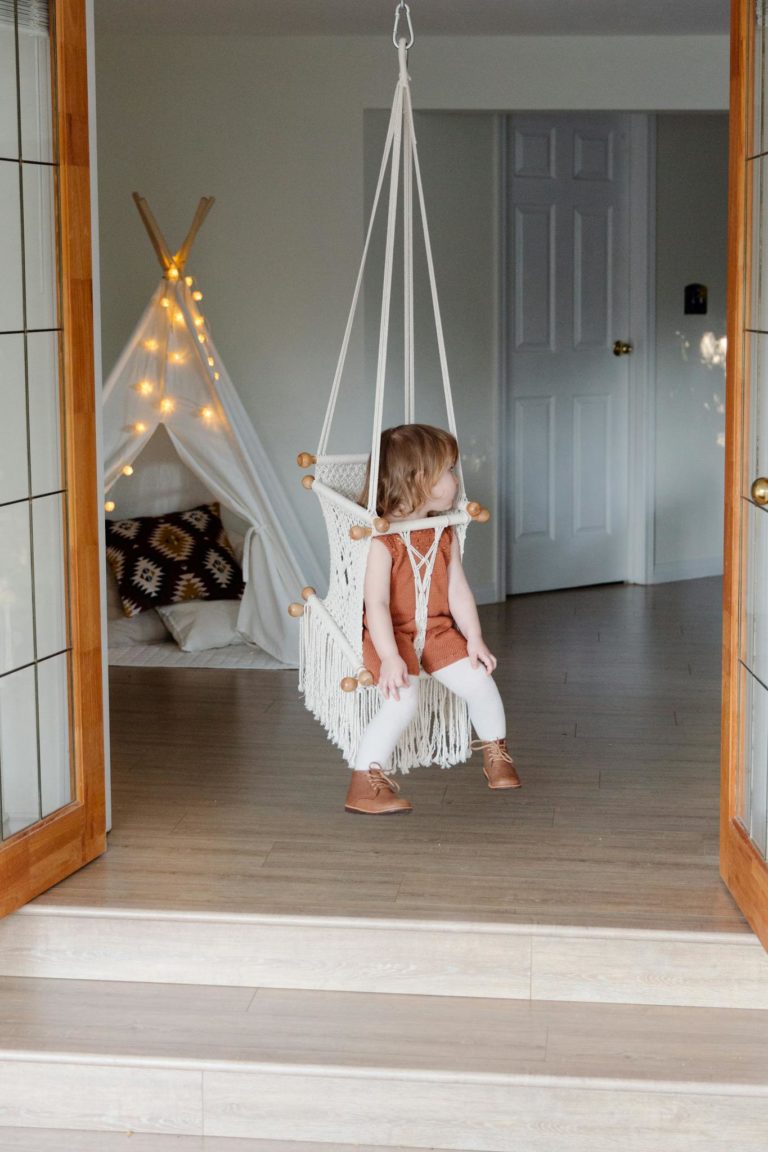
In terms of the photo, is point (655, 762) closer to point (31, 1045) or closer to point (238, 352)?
point (31, 1045)

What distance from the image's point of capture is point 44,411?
286 centimetres

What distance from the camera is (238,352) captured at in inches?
217

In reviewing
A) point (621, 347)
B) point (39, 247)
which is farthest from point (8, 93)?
point (621, 347)

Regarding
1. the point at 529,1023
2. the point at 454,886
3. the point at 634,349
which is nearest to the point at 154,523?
the point at 634,349

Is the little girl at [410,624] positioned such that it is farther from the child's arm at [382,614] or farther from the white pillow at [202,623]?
the white pillow at [202,623]

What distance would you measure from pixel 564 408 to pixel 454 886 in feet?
11.8

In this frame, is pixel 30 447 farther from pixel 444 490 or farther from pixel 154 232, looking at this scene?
pixel 154 232

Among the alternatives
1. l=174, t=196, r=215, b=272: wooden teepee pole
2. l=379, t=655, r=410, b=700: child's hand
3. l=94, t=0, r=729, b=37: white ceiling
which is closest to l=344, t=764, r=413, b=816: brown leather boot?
l=379, t=655, r=410, b=700: child's hand

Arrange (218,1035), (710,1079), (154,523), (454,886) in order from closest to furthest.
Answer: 1. (710,1079)
2. (218,1035)
3. (454,886)
4. (154,523)

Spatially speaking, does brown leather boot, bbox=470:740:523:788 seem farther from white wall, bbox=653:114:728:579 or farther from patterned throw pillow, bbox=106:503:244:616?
white wall, bbox=653:114:728:579

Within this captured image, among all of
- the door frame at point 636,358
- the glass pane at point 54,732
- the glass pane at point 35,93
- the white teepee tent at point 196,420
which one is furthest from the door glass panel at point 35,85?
the door frame at point 636,358

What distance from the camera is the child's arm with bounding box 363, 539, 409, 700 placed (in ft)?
9.99

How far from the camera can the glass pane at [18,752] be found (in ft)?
9.16

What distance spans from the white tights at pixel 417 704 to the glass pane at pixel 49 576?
0.69 m
